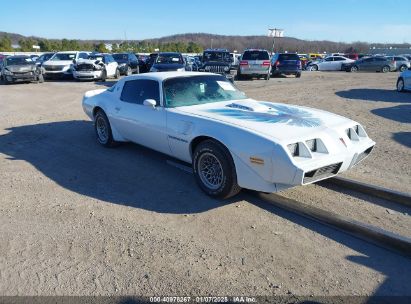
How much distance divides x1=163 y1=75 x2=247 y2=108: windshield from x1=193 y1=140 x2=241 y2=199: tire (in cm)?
104

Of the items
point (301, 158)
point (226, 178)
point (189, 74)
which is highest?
point (189, 74)

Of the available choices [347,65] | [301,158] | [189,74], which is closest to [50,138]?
[189,74]

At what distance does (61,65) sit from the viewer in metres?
21.8

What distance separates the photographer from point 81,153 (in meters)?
6.71

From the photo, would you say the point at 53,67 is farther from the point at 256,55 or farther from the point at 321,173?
the point at 321,173

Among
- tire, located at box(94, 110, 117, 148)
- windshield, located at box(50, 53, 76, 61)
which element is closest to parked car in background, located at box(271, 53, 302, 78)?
→ windshield, located at box(50, 53, 76, 61)

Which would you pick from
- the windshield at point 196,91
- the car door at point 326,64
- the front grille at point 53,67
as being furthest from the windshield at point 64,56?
the car door at point 326,64

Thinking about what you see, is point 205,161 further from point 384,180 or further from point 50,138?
point 50,138

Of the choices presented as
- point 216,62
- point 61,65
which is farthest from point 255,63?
point 61,65

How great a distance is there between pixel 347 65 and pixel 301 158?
32.7m

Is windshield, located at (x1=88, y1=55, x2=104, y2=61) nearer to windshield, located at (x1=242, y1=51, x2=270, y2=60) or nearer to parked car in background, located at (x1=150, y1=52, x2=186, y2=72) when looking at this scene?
parked car in background, located at (x1=150, y1=52, x2=186, y2=72)

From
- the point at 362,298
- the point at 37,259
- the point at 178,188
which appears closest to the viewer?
the point at 362,298

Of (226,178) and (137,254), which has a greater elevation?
(226,178)

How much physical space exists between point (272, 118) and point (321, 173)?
965 millimetres
